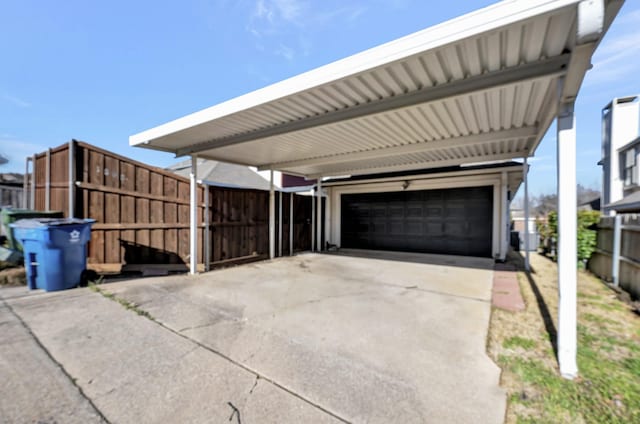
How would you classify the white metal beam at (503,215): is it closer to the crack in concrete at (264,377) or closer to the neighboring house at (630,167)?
the neighboring house at (630,167)

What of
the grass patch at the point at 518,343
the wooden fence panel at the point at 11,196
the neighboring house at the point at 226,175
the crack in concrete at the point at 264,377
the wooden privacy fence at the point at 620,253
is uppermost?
the neighboring house at the point at 226,175

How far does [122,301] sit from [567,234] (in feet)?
17.1

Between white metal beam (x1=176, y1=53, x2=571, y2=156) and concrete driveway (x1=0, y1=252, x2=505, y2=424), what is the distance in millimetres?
2626

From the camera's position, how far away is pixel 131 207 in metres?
5.37

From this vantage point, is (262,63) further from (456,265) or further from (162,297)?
(456,265)

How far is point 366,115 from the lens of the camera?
3537 mm

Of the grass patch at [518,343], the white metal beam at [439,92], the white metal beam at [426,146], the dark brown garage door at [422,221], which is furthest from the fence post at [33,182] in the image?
the grass patch at [518,343]

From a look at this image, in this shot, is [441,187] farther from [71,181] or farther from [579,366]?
[71,181]

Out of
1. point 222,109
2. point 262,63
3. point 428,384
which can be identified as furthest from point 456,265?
point 262,63

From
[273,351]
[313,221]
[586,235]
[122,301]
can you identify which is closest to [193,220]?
[122,301]

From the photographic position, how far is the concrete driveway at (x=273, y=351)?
168 cm

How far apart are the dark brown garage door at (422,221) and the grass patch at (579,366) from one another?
4277 mm

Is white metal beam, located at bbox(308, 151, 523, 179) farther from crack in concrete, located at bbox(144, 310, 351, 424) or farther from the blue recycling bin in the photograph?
crack in concrete, located at bbox(144, 310, 351, 424)

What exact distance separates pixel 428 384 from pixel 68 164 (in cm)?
665
